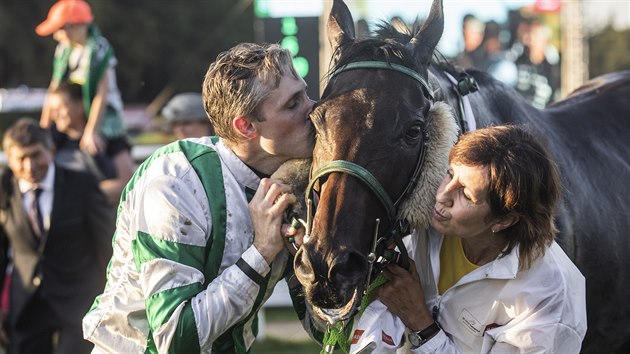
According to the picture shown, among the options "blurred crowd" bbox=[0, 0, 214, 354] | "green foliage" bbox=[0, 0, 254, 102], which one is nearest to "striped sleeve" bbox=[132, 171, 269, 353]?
"blurred crowd" bbox=[0, 0, 214, 354]

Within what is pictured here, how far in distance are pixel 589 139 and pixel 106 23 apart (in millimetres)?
29837

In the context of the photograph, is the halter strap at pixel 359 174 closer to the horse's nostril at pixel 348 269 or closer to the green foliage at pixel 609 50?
the horse's nostril at pixel 348 269

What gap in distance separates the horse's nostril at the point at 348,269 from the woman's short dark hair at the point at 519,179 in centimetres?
44

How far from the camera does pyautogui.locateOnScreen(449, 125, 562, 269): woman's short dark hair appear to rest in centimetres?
260

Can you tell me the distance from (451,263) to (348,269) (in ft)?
1.87

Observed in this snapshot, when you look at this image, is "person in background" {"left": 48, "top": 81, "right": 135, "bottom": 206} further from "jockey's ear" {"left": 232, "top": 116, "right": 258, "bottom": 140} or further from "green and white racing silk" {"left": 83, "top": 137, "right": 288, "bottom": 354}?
"jockey's ear" {"left": 232, "top": 116, "right": 258, "bottom": 140}

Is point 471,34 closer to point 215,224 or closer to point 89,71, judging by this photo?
point 89,71

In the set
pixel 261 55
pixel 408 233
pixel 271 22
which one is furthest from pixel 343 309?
pixel 271 22

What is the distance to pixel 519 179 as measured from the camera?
2592 mm

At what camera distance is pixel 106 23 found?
32094 mm

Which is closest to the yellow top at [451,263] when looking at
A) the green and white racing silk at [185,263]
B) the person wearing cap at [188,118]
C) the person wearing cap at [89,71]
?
the green and white racing silk at [185,263]

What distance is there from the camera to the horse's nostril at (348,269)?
245 centimetres

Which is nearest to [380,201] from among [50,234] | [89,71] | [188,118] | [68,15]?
[50,234]

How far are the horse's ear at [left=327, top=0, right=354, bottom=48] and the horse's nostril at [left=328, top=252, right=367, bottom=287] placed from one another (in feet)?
2.79
